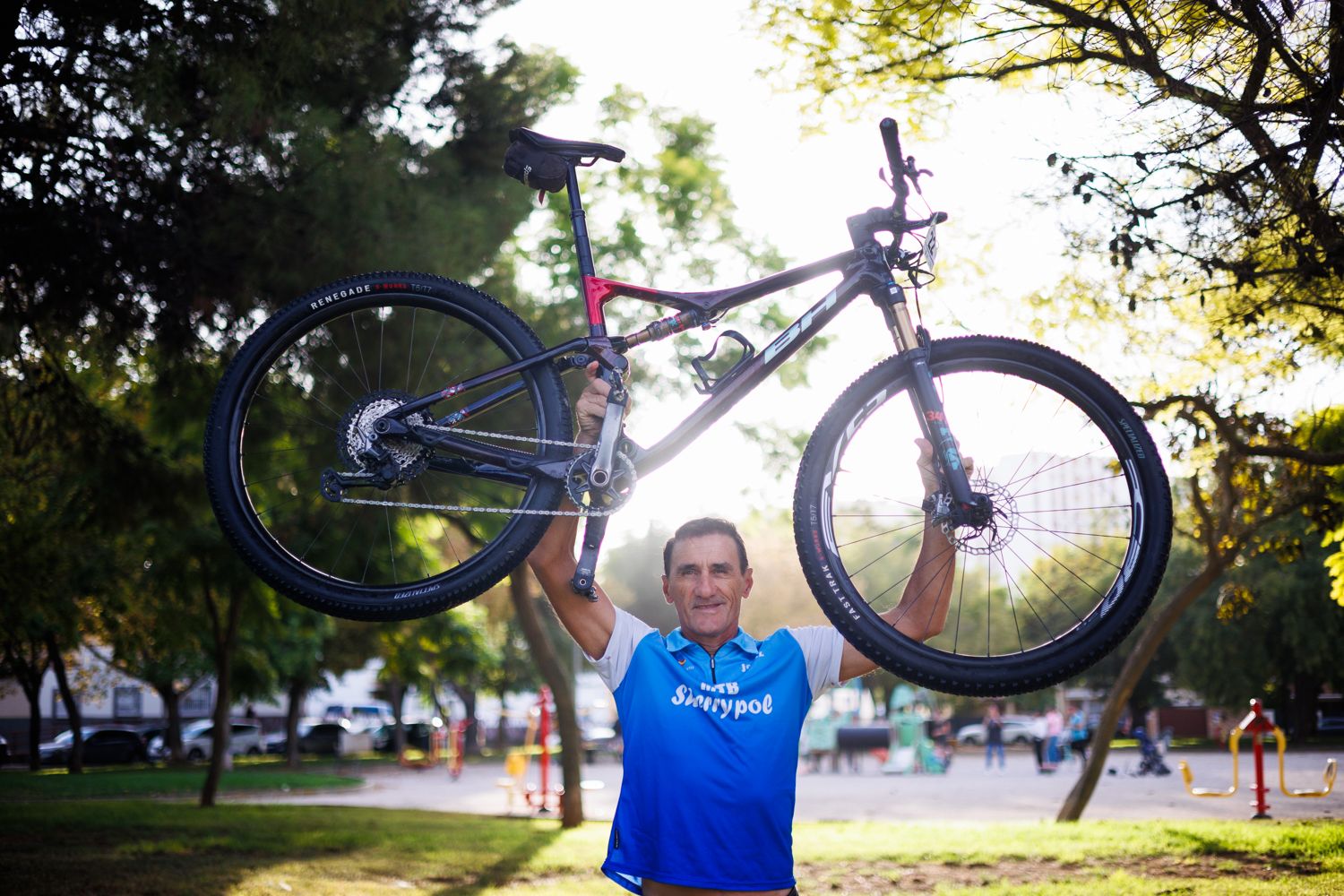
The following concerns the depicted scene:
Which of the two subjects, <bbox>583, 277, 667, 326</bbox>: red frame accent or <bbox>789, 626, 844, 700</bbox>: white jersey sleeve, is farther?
<bbox>789, 626, 844, 700</bbox>: white jersey sleeve

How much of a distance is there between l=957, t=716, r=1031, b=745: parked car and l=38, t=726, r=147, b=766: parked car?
30071mm

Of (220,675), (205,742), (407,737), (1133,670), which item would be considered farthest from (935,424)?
(407,737)

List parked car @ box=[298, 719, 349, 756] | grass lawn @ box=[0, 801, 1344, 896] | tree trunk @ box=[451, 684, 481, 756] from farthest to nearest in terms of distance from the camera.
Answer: tree trunk @ box=[451, 684, 481, 756]
parked car @ box=[298, 719, 349, 756]
grass lawn @ box=[0, 801, 1344, 896]

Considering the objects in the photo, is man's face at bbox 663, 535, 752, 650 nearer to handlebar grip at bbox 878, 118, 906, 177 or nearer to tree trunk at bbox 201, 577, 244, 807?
handlebar grip at bbox 878, 118, 906, 177

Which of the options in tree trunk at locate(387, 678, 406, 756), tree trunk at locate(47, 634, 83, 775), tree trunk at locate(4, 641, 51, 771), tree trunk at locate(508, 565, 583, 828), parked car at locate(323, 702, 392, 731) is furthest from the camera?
parked car at locate(323, 702, 392, 731)

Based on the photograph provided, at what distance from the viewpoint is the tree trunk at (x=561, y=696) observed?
48.1 ft

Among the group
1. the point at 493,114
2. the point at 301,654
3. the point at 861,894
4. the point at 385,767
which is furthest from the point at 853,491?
the point at 385,767

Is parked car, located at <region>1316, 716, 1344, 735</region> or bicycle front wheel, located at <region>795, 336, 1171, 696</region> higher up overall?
bicycle front wheel, located at <region>795, 336, 1171, 696</region>

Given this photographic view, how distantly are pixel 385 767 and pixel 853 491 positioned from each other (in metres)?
37.3

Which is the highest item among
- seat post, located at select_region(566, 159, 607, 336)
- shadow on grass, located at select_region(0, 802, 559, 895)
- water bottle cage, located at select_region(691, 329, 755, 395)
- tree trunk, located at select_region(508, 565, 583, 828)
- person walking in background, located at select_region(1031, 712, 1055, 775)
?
seat post, located at select_region(566, 159, 607, 336)

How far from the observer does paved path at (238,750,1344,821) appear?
618 inches

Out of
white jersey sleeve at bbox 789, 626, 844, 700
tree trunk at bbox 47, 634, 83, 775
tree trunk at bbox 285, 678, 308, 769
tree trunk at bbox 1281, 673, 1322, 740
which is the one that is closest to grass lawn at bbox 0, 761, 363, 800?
tree trunk at bbox 47, 634, 83, 775

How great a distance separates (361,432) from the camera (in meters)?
3.54

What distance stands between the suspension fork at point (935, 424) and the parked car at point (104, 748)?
38.8 m
